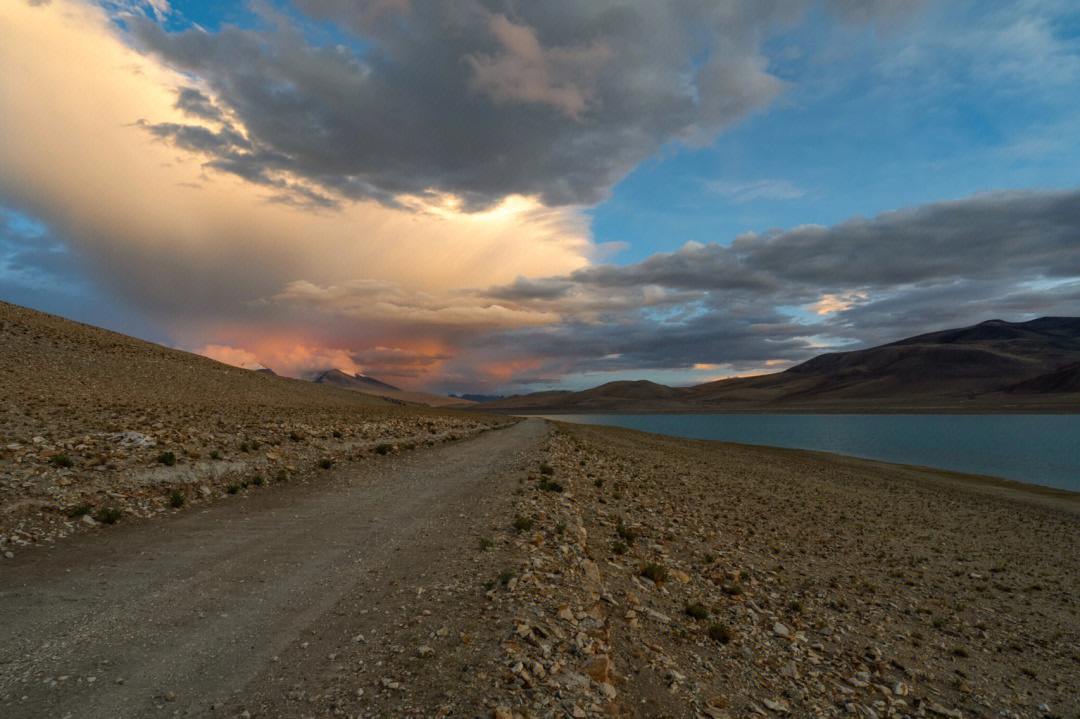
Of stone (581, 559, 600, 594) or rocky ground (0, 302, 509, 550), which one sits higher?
rocky ground (0, 302, 509, 550)

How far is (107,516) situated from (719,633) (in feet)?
54.0

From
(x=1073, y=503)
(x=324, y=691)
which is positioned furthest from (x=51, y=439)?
(x=1073, y=503)

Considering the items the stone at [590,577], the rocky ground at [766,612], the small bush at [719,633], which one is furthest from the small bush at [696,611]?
the stone at [590,577]

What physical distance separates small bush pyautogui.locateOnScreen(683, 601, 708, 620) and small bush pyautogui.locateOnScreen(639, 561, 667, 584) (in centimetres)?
120

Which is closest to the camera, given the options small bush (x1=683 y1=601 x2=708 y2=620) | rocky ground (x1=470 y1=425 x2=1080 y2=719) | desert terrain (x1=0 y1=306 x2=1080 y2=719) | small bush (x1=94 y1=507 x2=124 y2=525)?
desert terrain (x1=0 y1=306 x2=1080 y2=719)

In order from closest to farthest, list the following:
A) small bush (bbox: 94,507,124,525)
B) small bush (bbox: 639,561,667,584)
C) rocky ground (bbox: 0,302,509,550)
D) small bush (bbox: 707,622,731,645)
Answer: small bush (bbox: 707,622,731,645) → small bush (bbox: 639,561,667,584) → small bush (bbox: 94,507,124,525) → rocky ground (bbox: 0,302,509,550)

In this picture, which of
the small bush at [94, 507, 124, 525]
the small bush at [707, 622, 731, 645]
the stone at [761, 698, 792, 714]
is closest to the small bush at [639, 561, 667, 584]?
the small bush at [707, 622, 731, 645]

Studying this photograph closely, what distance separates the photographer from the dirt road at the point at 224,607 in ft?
22.2

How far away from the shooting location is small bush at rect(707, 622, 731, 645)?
34.8 feet

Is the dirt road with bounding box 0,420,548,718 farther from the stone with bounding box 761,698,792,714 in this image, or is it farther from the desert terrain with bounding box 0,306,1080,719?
the stone with bounding box 761,698,792,714

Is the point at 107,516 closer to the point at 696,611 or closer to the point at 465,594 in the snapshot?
the point at 465,594

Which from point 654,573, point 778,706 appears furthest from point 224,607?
point 778,706

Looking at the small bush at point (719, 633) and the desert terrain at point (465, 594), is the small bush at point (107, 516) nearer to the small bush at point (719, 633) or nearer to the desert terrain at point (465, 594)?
the desert terrain at point (465, 594)

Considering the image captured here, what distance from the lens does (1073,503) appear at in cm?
3828
